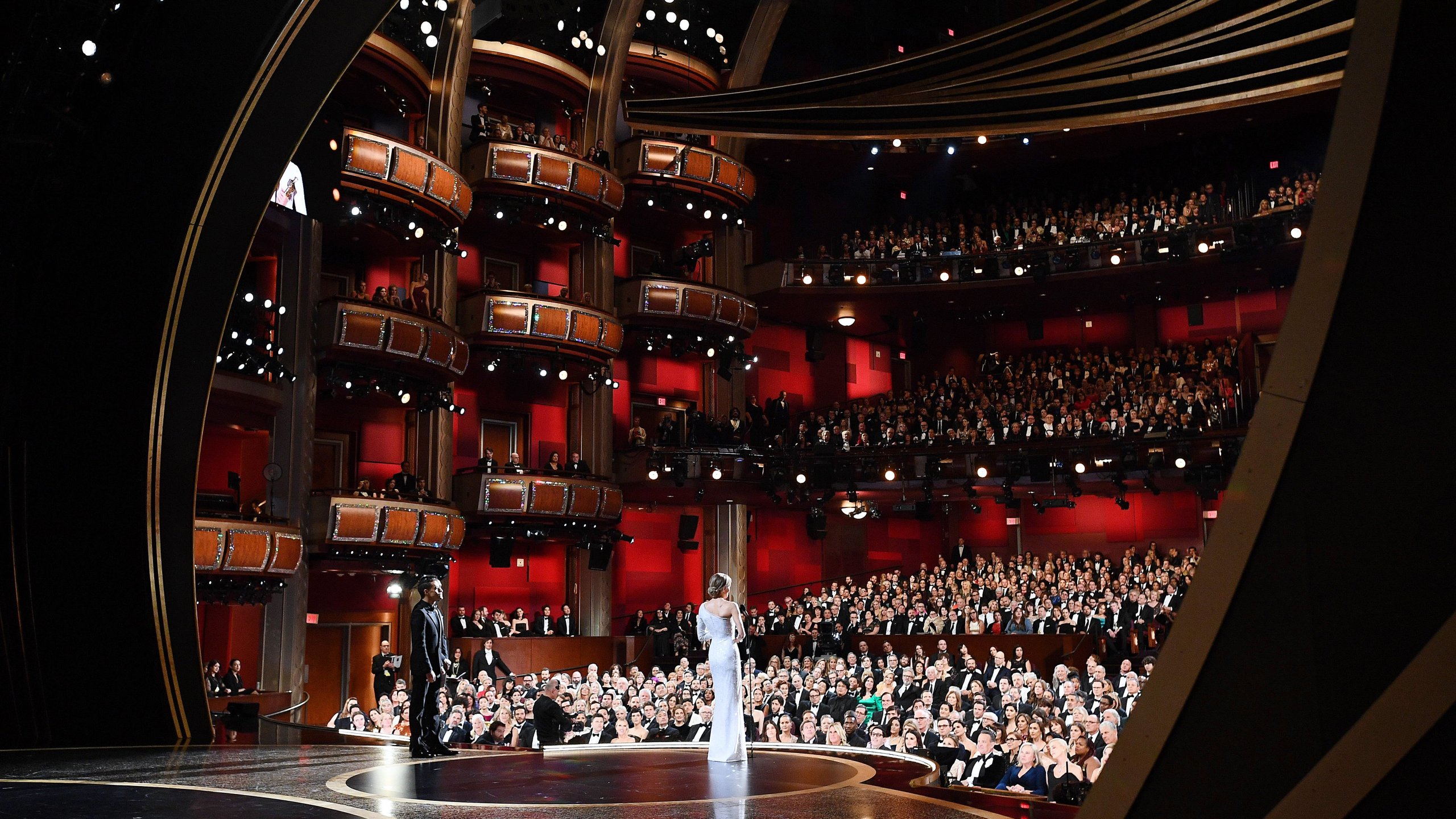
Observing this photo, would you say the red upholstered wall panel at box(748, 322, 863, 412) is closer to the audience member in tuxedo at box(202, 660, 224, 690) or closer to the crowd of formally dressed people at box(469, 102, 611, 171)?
the crowd of formally dressed people at box(469, 102, 611, 171)

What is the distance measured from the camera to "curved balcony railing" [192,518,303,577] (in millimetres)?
15586

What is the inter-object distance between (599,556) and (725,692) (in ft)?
50.5

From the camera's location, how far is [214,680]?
55.3 ft

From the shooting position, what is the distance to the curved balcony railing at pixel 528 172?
22.0 meters

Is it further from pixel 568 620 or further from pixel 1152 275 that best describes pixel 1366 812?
pixel 1152 275

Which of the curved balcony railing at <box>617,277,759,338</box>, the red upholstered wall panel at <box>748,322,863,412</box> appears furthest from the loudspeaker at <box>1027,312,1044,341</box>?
the curved balcony railing at <box>617,277,759,338</box>

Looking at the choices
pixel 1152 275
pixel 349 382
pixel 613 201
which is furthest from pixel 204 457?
pixel 1152 275

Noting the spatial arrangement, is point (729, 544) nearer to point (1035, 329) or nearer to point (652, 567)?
point (652, 567)

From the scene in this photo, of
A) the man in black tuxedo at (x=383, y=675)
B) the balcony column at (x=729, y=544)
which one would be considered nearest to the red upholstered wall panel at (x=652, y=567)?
the balcony column at (x=729, y=544)

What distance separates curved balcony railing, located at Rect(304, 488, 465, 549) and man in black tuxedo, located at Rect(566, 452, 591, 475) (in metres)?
3.75

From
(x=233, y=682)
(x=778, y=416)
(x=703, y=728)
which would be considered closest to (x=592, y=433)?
(x=778, y=416)

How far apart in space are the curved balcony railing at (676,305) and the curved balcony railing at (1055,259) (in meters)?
2.12

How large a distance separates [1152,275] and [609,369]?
12075 millimetres

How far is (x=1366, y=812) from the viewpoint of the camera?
108 inches
